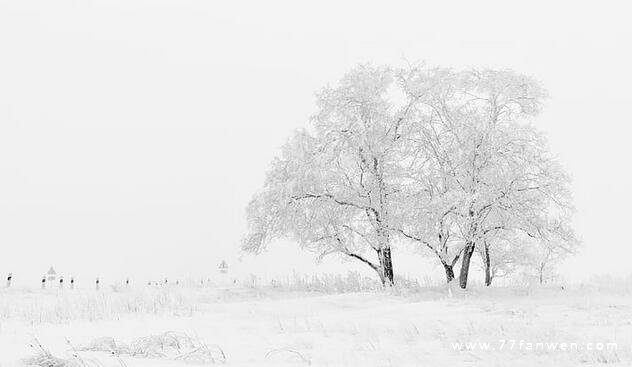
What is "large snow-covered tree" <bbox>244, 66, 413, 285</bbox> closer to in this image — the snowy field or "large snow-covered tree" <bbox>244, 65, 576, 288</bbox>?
"large snow-covered tree" <bbox>244, 65, 576, 288</bbox>

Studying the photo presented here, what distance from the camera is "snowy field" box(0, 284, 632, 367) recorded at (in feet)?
25.2

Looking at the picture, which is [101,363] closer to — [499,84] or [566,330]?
[566,330]

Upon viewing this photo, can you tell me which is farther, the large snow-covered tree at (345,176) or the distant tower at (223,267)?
the distant tower at (223,267)

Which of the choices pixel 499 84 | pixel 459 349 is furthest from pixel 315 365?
pixel 499 84

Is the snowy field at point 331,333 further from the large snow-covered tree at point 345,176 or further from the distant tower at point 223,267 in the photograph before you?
the distant tower at point 223,267

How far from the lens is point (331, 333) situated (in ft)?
33.2

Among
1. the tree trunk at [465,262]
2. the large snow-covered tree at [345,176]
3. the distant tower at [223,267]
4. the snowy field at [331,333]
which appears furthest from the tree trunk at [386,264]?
the distant tower at [223,267]

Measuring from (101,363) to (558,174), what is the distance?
1625cm

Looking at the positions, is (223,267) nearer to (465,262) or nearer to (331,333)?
(465,262)

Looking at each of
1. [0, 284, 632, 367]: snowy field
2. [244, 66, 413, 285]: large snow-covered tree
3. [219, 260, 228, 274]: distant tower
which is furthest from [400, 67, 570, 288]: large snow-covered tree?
[219, 260, 228, 274]: distant tower

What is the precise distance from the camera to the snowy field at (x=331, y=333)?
767 cm

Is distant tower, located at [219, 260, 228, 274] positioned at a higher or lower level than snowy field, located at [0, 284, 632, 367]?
higher

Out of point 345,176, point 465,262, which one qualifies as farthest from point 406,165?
point 465,262

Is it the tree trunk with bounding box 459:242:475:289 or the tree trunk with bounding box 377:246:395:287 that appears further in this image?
the tree trunk with bounding box 377:246:395:287
